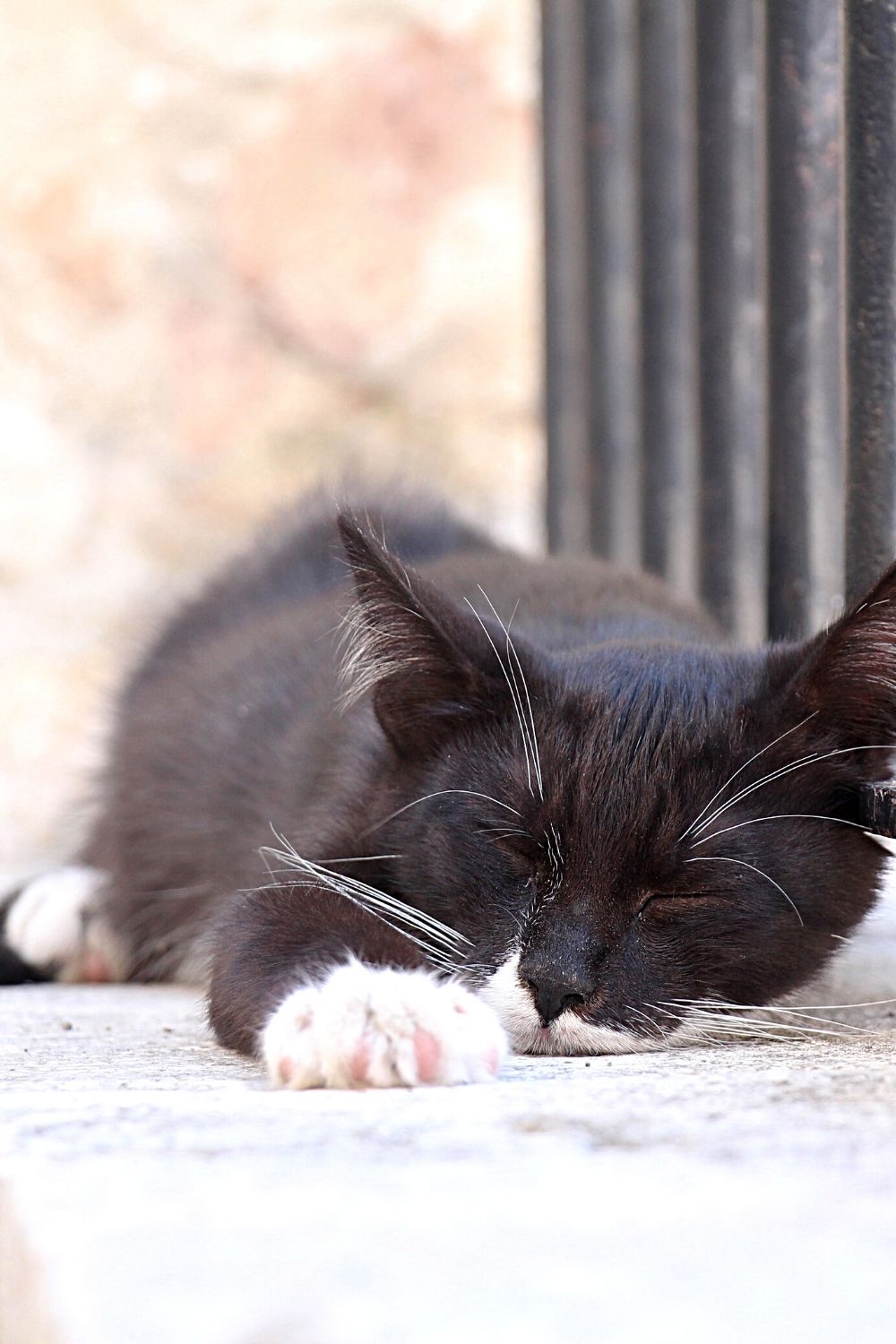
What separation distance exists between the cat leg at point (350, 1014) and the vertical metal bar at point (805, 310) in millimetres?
596

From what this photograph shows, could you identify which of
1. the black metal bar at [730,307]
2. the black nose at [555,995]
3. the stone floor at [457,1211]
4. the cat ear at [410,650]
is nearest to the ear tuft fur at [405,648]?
the cat ear at [410,650]

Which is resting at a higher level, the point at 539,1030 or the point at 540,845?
the point at 540,845

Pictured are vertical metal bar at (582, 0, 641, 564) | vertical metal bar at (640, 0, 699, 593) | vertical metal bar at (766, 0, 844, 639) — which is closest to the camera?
vertical metal bar at (766, 0, 844, 639)

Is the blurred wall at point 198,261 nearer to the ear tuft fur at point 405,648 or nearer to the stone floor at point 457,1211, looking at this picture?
the ear tuft fur at point 405,648

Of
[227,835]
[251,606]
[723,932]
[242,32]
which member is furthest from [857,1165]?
[242,32]

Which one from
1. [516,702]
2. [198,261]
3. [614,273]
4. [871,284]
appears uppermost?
[198,261]

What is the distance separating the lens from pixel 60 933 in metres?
1.52

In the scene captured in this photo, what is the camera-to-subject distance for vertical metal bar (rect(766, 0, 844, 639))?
1301mm

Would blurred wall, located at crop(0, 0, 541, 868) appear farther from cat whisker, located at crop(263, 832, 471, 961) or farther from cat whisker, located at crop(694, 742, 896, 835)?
cat whisker, located at crop(694, 742, 896, 835)

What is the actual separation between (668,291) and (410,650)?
854mm

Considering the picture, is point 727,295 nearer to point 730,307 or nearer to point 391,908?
point 730,307

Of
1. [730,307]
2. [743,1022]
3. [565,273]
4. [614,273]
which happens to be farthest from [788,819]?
[565,273]

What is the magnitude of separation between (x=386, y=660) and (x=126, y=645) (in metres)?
1.11

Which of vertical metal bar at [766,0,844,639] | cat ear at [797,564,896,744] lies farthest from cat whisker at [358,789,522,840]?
vertical metal bar at [766,0,844,639]
